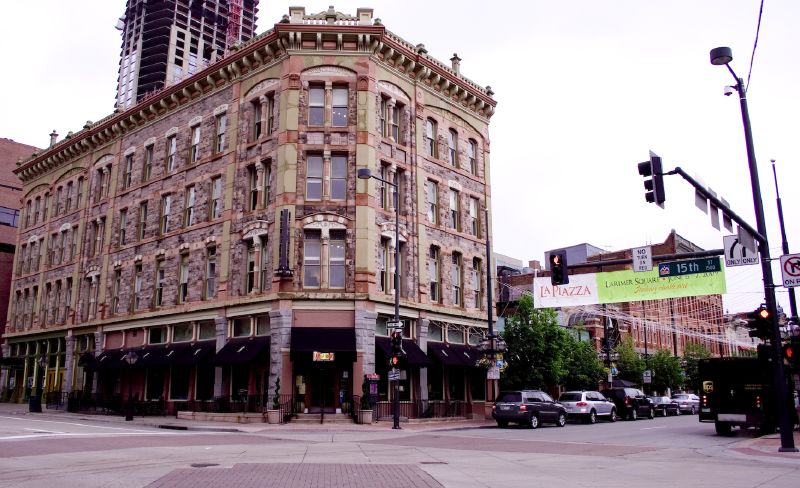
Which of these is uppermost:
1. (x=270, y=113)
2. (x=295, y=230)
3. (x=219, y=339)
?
(x=270, y=113)

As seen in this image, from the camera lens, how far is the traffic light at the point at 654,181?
51.3ft

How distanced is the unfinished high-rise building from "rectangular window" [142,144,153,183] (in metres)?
111

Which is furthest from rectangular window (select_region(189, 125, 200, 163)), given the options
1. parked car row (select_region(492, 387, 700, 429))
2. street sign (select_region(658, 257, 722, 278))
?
street sign (select_region(658, 257, 722, 278))

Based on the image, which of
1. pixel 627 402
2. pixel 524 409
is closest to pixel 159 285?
pixel 524 409

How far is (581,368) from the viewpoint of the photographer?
141 feet

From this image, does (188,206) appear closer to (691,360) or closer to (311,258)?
(311,258)

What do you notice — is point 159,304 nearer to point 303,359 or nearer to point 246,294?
point 246,294

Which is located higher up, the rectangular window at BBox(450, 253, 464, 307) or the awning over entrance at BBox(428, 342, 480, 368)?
the rectangular window at BBox(450, 253, 464, 307)

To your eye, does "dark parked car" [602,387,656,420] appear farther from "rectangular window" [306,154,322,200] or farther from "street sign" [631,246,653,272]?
"rectangular window" [306,154,322,200]

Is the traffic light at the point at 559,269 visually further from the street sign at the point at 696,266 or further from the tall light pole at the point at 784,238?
the tall light pole at the point at 784,238

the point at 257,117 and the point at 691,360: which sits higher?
the point at 257,117

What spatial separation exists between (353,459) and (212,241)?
69.5 ft

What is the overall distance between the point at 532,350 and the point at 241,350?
1536 cm

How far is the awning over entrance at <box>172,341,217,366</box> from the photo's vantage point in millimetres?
31263
